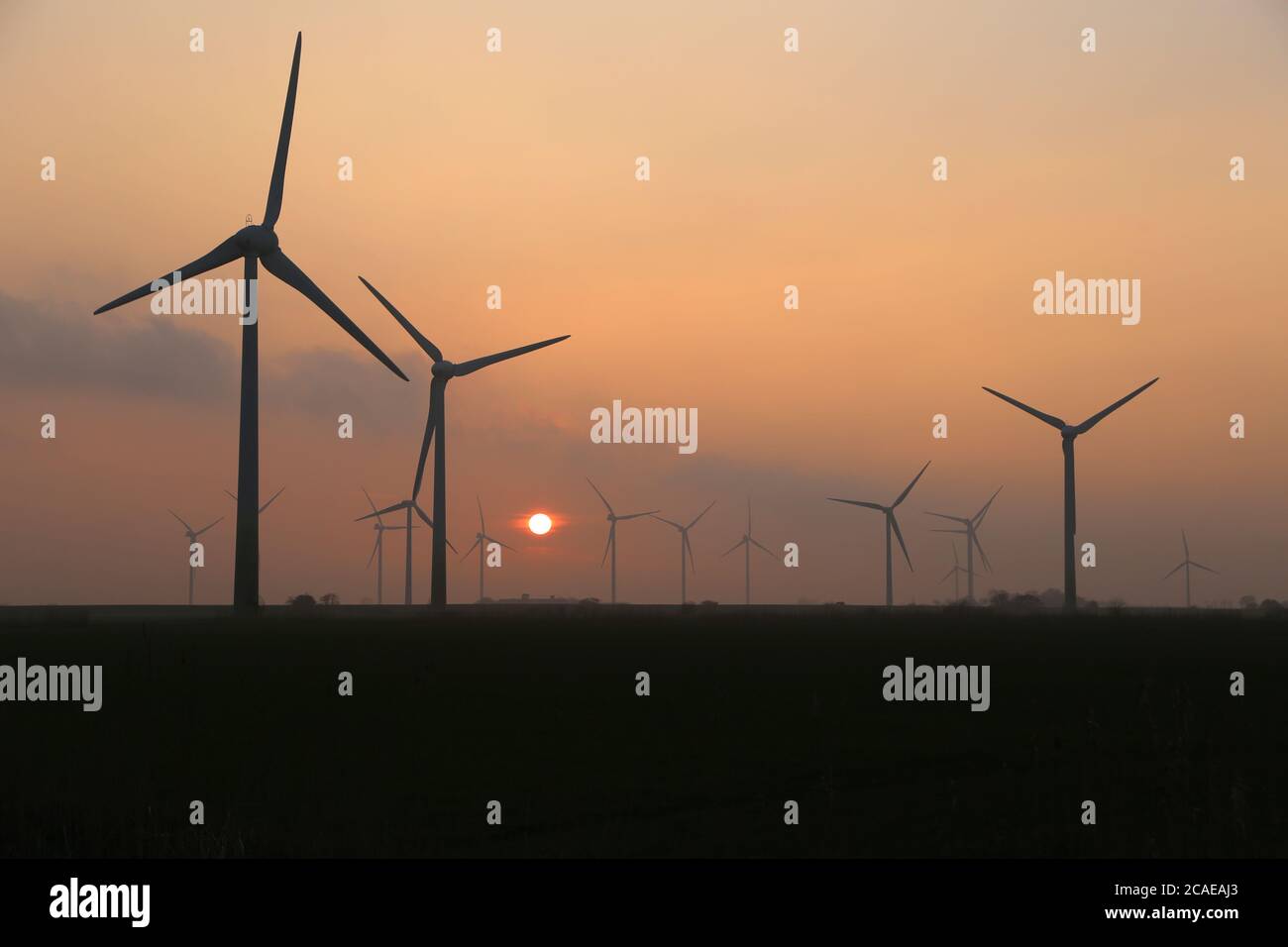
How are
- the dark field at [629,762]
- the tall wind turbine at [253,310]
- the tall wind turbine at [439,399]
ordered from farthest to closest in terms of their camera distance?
the tall wind turbine at [439,399] < the tall wind turbine at [253,310] < the dark field at [629,762]

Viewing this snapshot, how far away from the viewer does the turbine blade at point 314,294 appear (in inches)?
2499

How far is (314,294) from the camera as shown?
64812 mm

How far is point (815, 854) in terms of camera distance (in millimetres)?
15977

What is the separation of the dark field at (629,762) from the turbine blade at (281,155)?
114 ft

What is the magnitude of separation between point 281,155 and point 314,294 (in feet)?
25.5

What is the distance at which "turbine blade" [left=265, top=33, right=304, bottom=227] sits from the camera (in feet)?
212

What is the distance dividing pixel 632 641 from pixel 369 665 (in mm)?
17070

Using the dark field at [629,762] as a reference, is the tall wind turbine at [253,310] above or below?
above

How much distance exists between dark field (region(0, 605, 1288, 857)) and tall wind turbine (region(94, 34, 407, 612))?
942 inches

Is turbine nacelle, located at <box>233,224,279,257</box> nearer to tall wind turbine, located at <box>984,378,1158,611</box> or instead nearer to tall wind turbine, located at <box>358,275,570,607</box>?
tall wind turbine, located at <box>358,275,570,607</box>

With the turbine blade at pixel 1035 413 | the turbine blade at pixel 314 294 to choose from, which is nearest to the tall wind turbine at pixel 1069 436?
the turbine blade at pixel 1035 413

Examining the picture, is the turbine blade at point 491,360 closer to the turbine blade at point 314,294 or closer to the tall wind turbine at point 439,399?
the tall wind turbine at point 439,399
